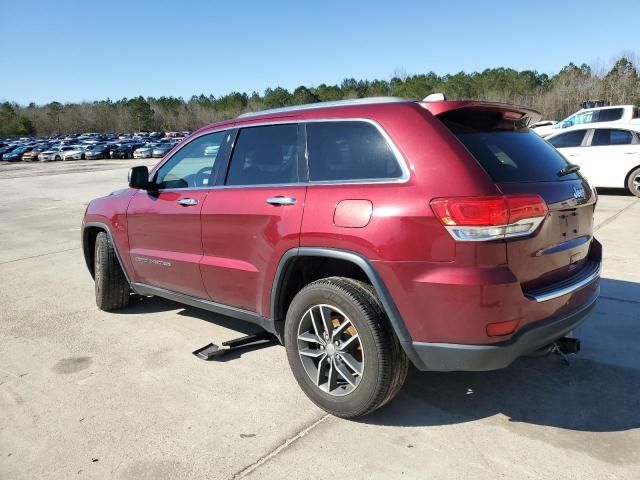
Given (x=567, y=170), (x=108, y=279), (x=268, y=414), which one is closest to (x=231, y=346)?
(x=268, y=414)

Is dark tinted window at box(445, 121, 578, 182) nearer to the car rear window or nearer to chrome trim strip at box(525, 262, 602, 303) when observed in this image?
the car rear window

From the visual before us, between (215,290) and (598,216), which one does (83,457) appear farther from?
(598,216)

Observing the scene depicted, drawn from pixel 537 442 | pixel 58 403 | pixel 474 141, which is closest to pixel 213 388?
pixel 58 403

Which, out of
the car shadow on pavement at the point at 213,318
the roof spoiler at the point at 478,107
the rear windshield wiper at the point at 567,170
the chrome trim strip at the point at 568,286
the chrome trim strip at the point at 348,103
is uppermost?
the chrome trim strip at the point at 348,103

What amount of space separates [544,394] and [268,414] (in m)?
1.71

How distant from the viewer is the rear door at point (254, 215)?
3.27 metres

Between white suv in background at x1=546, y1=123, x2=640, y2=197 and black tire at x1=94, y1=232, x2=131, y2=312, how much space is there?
996cm

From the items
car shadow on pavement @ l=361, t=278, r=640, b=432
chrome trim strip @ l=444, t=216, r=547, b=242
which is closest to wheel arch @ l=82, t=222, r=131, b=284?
car shadow on pavement @ l=361, t=278, r=640, b=432

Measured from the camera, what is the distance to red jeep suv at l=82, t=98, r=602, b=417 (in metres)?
2.58

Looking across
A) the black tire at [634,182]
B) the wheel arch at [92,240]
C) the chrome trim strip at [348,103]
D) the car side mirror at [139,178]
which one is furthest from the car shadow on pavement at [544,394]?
the black tire at [634,182]

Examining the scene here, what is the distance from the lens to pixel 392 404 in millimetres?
3234

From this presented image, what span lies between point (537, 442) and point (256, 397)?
5.49ft

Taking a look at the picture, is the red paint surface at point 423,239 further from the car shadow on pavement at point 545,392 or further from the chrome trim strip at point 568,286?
the car shadow on pavement at point 545,392

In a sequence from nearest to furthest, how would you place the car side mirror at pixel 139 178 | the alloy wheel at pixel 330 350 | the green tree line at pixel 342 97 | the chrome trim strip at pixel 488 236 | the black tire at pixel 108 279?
the chrome trim strip at pixel 488 236
the alloy wheel at pixel 330 350
the car side mirror at pixel 139 178
the black tire at pixel 108 279
the green tree line at pixel 342 97
